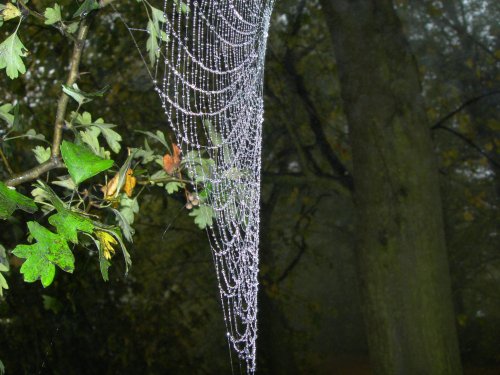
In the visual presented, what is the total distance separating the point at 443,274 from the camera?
3553 mm

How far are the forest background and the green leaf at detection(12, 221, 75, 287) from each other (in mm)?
725

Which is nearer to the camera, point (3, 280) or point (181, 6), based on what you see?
point (3, 280)

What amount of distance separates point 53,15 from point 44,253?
0.52 meters

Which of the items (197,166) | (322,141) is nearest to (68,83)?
(197,166)

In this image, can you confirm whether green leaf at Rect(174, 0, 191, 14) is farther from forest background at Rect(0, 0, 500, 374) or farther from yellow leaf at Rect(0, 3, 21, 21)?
yellow leaf at Rect(0, 3, 21, 21)

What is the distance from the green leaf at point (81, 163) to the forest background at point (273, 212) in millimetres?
702

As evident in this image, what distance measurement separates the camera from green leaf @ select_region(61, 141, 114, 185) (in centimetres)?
94

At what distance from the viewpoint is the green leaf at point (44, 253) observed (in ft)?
3.04

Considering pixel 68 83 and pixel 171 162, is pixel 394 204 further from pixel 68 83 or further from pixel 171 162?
pixel 68 83

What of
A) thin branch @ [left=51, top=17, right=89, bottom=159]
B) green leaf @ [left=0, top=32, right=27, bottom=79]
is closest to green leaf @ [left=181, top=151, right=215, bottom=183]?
thin branch @ [left=51, top=17, right=89, bottom=159]

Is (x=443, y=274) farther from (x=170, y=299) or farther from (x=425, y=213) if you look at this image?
(x=170, y=299)

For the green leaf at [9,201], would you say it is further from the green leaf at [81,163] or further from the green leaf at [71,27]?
the green leaf at [71,27]

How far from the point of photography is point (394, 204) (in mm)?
3477

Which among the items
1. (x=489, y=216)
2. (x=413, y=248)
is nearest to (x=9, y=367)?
(x=413, y=248)
